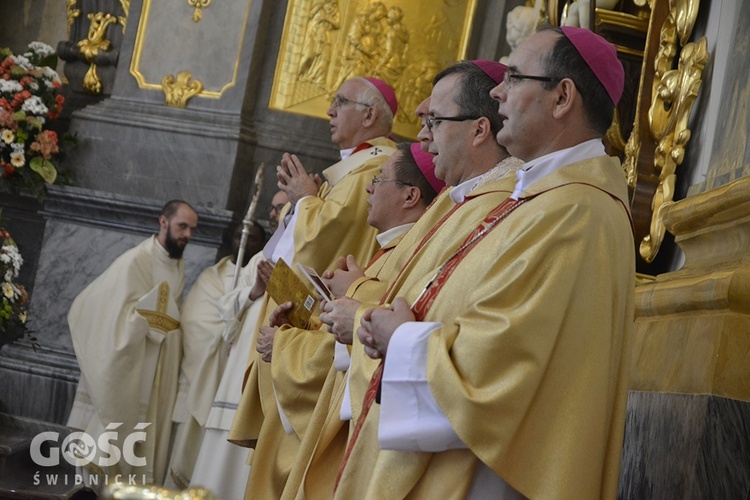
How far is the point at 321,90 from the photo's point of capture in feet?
28.3

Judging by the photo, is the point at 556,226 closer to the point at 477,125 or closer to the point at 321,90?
the point at 477,125

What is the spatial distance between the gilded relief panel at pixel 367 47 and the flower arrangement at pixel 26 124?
68.3 inches

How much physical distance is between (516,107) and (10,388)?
612cm

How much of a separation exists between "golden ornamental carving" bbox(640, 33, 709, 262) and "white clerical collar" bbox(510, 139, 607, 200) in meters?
1.03

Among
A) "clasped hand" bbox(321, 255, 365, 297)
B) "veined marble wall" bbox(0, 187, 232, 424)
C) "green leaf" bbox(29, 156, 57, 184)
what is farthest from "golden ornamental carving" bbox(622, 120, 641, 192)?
"green leaf" bbox(29, 156, 57, 184)

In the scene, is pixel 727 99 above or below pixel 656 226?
above

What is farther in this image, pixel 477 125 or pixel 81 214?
pixel 81 214

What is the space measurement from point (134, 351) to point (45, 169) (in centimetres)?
183

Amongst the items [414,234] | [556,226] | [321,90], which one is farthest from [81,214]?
[556,226]

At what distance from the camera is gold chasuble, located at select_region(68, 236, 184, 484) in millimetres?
7281

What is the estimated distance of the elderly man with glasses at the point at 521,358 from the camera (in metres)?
2.29

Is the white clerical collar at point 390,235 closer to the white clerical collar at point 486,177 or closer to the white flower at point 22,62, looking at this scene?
the white clerical collar at point 486,177

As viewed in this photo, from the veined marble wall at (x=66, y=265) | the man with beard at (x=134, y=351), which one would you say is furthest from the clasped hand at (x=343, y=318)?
the veined marble wall at (x=66, y=265)

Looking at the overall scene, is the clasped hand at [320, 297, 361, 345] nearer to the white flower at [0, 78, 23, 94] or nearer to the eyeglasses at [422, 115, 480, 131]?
the eyeglasses at [422, 115, 480, 131]
